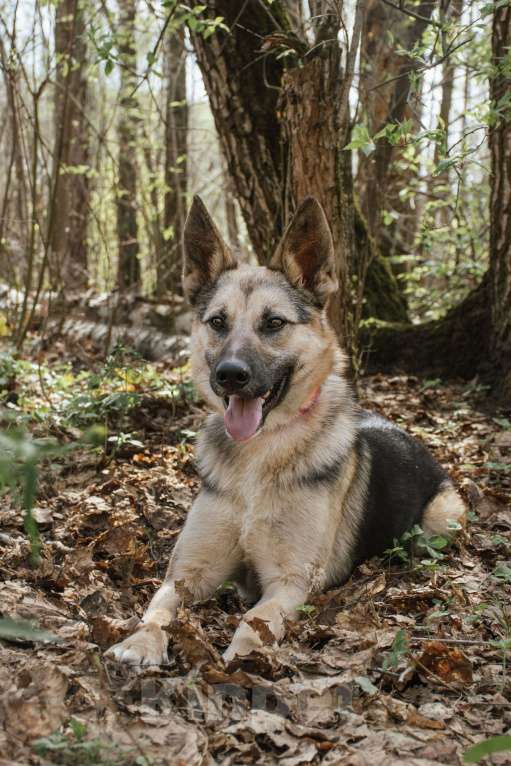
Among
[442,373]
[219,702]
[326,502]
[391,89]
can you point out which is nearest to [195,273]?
[326,502]

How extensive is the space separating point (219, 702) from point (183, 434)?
11.4 feet

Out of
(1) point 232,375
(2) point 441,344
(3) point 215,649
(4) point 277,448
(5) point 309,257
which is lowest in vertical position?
(3) point 215,649

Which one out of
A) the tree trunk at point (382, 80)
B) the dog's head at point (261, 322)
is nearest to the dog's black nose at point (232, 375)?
the dog's head at point (261, 322)

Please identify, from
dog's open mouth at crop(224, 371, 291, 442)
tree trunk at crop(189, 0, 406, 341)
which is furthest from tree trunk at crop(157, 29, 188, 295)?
dog's open mouth at crop(224, 371, 291, 442)

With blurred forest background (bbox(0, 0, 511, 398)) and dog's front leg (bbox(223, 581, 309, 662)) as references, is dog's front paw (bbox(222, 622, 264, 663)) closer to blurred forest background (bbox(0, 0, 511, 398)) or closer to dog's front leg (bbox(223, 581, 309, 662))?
dog's front leg (bbox(223, 581, 309, 662))

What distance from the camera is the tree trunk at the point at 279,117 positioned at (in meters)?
5.43

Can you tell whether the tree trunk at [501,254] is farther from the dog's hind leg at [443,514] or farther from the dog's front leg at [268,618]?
the dog's front leg at [268,618]

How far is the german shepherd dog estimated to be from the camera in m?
3.65

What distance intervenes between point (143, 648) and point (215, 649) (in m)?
0.32

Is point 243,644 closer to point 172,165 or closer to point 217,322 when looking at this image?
point 217,322

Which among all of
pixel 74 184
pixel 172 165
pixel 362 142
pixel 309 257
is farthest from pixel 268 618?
pixel 74 184

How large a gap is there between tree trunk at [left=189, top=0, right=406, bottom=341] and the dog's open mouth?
2484mm

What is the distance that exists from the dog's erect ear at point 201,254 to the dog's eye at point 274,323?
544 millimetres

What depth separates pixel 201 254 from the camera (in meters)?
4.31
